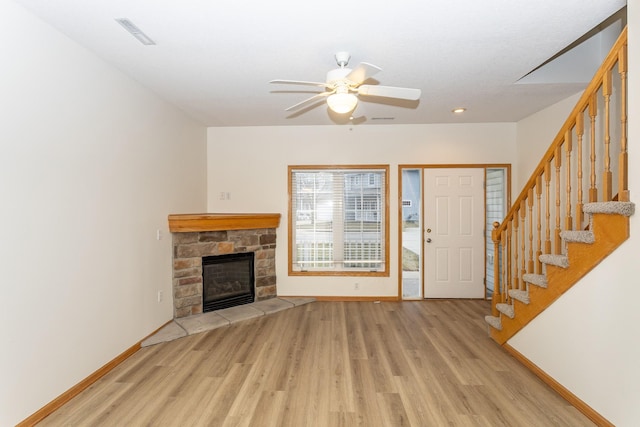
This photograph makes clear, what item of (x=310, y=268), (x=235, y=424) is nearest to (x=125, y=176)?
(x=235, y=424)

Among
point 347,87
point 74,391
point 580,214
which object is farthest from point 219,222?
point 580,214

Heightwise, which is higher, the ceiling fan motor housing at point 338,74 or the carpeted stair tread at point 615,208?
the ceiling fan motor housing at point 338,74

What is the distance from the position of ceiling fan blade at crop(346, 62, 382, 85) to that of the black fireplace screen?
295 cm

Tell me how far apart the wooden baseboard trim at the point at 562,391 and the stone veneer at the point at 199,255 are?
318 cm

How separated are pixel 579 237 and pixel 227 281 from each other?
3.84 m

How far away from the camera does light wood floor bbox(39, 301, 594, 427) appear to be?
6.52ft

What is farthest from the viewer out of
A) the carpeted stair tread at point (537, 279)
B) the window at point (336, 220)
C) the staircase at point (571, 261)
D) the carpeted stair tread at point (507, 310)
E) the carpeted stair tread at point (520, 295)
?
the window at point (336, 220)

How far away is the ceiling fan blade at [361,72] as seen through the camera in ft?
6.33

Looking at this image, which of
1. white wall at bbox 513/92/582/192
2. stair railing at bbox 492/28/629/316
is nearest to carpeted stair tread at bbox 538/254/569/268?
stair railing at bbox 492/28/629/316

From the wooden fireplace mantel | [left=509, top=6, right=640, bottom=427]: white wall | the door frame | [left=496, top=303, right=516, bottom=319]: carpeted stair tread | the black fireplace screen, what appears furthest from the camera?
the door frame

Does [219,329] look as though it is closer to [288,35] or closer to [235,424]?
[235,424]

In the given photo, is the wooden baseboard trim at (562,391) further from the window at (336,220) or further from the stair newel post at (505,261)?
the window at (336,220)

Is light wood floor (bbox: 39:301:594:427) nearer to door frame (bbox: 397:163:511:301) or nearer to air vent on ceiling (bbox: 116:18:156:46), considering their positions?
door frame (bbox: 397:163:511:301)

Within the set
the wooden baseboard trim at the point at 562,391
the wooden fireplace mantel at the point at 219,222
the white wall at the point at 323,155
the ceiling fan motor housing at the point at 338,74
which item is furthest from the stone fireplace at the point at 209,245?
the wooden baseboard trim at the point at 562,391
